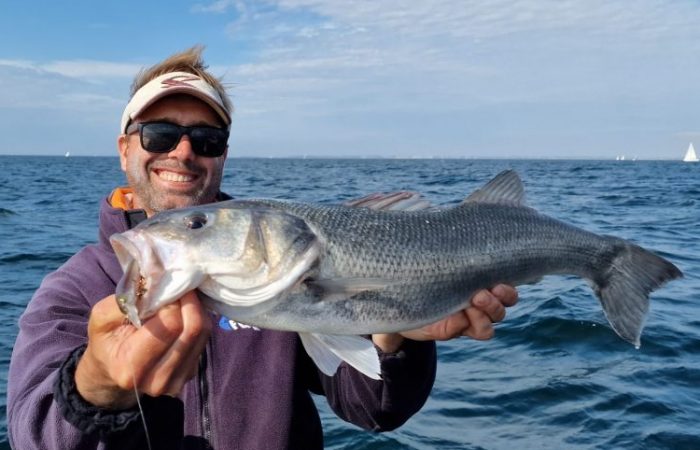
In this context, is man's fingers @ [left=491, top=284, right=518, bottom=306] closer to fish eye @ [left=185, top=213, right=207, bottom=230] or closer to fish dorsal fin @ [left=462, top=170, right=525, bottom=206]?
fish dorsal fin @ [left=462, top=170, right=525, bottom=206]

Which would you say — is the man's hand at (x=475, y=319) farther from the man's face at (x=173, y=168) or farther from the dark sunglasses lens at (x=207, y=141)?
the dark sunglasses lens at (x=207, y=141)

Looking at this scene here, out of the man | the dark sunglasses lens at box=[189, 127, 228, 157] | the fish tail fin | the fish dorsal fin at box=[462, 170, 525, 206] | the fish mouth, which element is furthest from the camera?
the dark sunglasses lens at box=[189, 127, 228, 157]

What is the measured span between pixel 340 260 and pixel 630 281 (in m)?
2.41

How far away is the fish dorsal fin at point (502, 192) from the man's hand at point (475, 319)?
1.99 feet

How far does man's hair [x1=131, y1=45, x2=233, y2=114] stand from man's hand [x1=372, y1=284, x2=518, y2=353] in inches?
92.5

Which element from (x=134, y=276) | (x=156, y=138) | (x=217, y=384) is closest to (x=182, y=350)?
(x=134, y=276)

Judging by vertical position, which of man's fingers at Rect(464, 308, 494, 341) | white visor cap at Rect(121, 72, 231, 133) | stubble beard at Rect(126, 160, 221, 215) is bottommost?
man's fingers at Rect(464, 308, 494, 341)

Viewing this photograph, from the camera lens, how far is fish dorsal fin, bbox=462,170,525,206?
438 centimetres

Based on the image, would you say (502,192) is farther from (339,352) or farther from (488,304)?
(339,352)

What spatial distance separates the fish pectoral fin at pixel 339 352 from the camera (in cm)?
343

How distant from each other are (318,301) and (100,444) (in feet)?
→ 3.79

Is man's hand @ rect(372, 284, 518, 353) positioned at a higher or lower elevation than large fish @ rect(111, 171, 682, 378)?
lower

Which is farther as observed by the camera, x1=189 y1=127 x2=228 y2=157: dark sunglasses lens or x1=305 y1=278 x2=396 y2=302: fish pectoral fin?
x1=189 y1=127 x2=228 y2=157: dark sunglasses lens

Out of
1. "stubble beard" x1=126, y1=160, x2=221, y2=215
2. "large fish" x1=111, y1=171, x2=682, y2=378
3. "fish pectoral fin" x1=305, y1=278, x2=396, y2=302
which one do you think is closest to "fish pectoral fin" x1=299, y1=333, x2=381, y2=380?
"large fish" x1=111, y1=171, x2=682, y2=378
